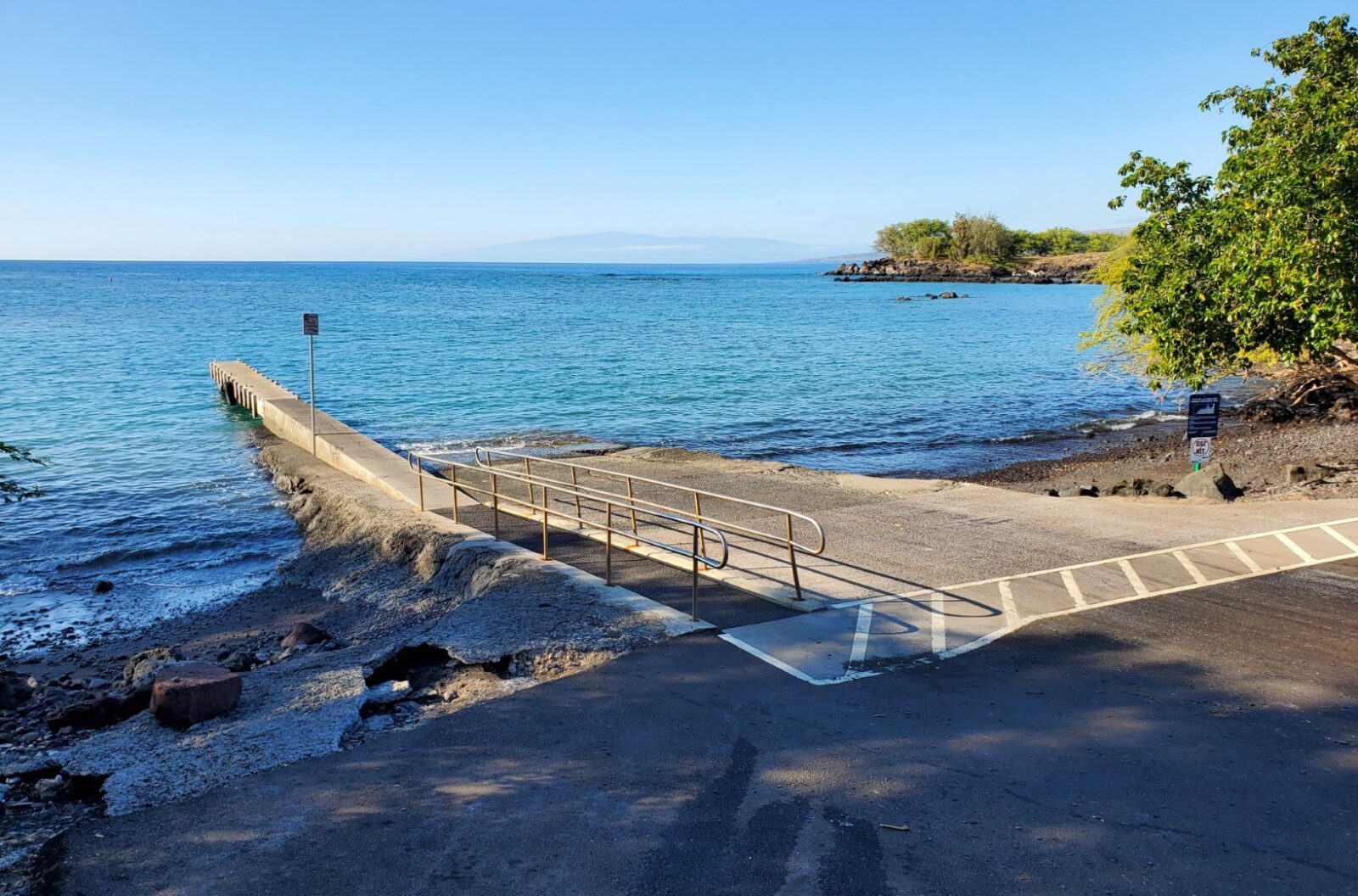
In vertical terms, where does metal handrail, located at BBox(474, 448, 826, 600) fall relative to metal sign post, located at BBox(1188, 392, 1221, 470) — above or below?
below

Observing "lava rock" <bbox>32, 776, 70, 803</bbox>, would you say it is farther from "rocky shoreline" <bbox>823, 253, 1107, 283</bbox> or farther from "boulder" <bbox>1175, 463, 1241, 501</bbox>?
"rocky shoreline" <bbox>823, 253, 1107, 283</bbox>

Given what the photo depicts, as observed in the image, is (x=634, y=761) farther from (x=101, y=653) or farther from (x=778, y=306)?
(x=778, y=306)

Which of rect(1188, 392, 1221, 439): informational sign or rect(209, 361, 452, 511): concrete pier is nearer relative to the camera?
rect(1188, 392, 1221, 439): informational sign

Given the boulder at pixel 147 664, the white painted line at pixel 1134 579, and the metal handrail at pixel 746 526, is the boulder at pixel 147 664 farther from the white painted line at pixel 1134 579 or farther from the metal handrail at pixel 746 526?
the white painted line at pixel 1134 579

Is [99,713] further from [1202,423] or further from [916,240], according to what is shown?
[916,240]

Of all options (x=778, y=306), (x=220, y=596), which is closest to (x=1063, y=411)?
(x=220, y=596)

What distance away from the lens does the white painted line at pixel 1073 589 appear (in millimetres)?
9602

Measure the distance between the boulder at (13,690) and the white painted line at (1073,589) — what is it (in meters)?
10.5

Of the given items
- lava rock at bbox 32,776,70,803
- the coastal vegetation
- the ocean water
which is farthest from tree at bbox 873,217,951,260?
lava rock at bbox 32,776,70,803

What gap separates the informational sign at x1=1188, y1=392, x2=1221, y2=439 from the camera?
14.9m

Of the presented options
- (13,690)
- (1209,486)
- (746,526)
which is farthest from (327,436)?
(1209,486)

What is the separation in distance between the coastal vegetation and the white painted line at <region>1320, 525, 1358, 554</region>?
136420 mm

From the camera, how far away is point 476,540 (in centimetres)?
1224

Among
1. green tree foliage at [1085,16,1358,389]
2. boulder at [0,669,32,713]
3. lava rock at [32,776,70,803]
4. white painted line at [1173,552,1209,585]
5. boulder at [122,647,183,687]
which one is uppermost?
green tree foliage at [1085,16,1358,389]
